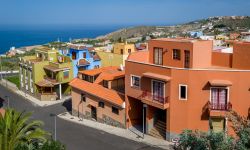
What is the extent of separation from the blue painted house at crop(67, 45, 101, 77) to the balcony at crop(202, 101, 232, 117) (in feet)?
97.9

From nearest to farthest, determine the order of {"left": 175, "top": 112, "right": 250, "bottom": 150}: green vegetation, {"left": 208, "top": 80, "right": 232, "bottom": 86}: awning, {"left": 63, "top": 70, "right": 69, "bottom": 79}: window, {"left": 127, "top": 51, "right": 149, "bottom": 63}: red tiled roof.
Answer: {"left": 175, "top": 112, "right": 250, "bottom": 150}: green vegetation < {"left": 208, "top": 80, "right": 232, "bottom": 86}: awning < {"left": 127, "top": 51, "right": 149, "bottom": 63}: red tiled roof < {"left": 63, "top": 70, "right": 69, "bottom": 79}: window

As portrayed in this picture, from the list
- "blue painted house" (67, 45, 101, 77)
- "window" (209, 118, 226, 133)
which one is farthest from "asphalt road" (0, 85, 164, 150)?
"blue painted house" (67, 45, 101, 77)

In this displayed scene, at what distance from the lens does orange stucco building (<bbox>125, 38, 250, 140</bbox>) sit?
98.9ft

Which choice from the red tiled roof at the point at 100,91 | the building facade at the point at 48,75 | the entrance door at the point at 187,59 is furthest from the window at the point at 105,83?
the building facade at the point at 48,75

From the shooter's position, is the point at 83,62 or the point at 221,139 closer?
the point at 221,139

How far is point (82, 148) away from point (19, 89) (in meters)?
33.0

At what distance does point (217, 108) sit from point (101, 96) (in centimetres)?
1426

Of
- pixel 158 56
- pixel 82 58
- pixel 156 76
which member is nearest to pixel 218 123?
pixel 156 76

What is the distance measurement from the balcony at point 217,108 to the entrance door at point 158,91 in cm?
435

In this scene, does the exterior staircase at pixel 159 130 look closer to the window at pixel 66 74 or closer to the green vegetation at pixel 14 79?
the window at pixel 66 74

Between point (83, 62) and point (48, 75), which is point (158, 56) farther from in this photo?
point (48, 75)

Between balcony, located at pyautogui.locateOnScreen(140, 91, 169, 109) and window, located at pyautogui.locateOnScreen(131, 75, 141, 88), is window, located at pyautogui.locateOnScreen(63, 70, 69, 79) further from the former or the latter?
balcony, located at pyautogui.locateOnScreen(140, 91, 169, 109)

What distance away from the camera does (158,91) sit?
3259 centimetres

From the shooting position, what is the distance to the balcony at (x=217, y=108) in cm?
2994
